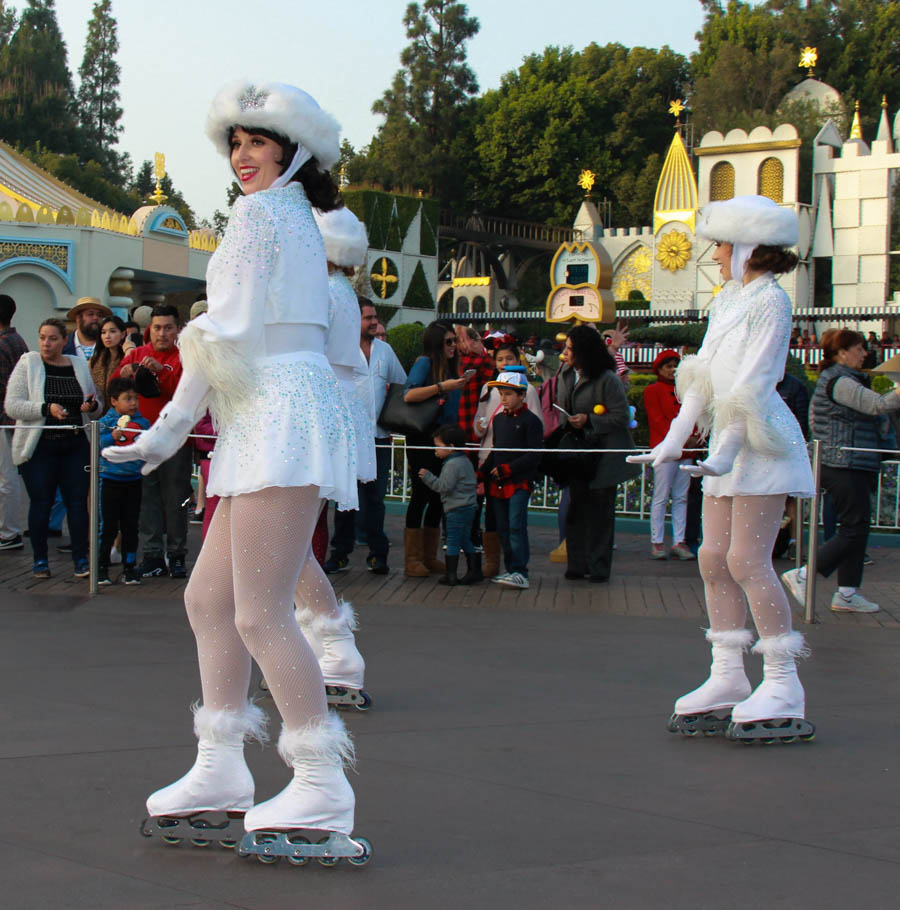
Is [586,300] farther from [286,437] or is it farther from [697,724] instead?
[286,437]

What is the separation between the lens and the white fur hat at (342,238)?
519cm

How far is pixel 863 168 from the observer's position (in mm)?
46750

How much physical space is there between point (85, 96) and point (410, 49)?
1005 inches

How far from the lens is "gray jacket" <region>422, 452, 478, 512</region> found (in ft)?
27.8

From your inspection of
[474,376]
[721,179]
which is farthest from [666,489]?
[721,179]

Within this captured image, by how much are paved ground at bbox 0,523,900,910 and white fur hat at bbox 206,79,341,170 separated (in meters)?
1.96

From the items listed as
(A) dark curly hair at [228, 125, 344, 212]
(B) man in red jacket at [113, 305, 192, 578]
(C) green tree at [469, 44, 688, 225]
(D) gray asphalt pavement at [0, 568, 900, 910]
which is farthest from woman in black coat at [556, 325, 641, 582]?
(C) green tree at [469, 44, 688, 225]

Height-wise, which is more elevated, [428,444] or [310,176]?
[310,176]

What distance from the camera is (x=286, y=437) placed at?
3113 mm

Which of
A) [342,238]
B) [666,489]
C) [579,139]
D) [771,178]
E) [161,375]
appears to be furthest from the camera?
[579,139]

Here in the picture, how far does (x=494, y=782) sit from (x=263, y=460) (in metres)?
1.48

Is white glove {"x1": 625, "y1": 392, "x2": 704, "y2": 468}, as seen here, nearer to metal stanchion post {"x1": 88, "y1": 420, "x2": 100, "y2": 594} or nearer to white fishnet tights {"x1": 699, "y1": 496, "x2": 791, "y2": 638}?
white fishnet tights {"x1": 699, "y1": 496, "x2": 791, "y2": 638}

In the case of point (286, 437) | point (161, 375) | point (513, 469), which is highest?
point (161, 375)

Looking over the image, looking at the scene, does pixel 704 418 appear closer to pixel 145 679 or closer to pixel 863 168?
pixel 145 679
